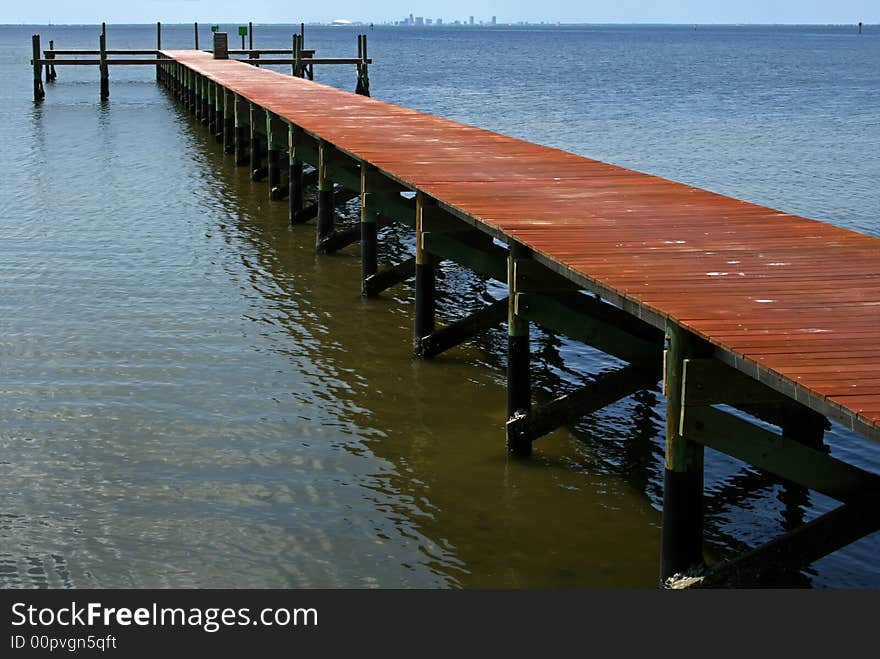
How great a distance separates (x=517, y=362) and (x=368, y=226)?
507 centimetres

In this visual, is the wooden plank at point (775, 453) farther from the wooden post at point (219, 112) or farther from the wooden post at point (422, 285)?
the wooden post at point (219, 112)

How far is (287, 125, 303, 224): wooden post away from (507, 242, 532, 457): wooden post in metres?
9.21

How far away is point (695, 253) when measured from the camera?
8836mm

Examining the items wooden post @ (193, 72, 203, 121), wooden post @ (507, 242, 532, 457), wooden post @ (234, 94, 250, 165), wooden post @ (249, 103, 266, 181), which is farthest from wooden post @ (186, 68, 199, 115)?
wooden post @ (507, 242, 532, 457)

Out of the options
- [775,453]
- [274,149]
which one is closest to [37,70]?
[274,149]

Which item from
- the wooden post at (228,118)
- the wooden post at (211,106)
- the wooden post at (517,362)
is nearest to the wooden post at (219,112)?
the wooden post at (228,118)

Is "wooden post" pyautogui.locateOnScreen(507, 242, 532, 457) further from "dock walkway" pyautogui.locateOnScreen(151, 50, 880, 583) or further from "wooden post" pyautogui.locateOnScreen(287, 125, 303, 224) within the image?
"wooden post" pyautogui.locateOnScreen(287, 125, 303, 224)

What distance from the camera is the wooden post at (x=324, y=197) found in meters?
16.0

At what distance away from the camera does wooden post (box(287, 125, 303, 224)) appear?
18.1m

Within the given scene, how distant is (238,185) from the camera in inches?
900

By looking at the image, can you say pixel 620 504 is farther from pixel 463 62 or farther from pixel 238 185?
pixel 463 62

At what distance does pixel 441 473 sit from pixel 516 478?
0.53m

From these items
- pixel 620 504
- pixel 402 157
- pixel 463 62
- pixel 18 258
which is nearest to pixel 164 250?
pixel 18 258

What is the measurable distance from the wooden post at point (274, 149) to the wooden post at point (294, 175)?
189 cm
